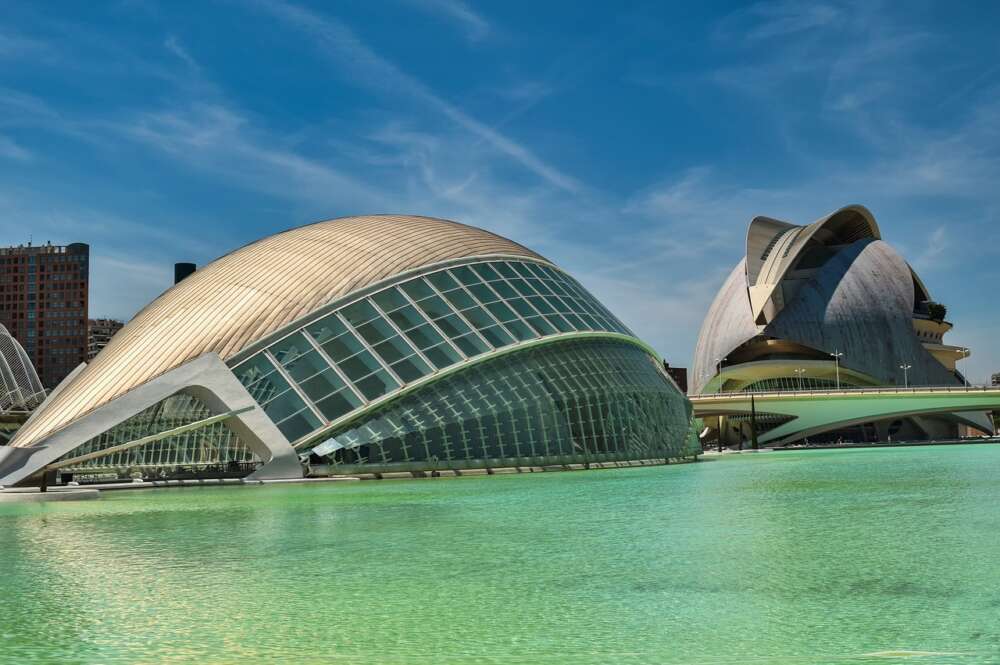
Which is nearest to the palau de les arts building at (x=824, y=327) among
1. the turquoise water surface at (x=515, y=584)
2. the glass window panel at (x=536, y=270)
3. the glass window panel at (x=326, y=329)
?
the glass window panel at (x=536, y=270)

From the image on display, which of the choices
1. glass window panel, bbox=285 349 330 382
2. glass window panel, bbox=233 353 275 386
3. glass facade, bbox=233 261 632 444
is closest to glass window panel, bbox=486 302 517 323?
glass facade, bbox=233 261 632 444

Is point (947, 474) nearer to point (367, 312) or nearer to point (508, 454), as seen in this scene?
point (508, 454)

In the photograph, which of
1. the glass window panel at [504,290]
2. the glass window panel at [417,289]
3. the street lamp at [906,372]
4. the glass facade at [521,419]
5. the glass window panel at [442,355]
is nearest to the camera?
the glass facade at [521,419]

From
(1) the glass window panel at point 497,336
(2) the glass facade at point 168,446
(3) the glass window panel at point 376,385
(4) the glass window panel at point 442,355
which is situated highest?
(1) the glass window panel at point 497,336

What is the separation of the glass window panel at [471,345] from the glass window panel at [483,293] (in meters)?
2.50

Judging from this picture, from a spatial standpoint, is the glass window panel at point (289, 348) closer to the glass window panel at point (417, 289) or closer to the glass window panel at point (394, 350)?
the glass window panel at point (394, 350)

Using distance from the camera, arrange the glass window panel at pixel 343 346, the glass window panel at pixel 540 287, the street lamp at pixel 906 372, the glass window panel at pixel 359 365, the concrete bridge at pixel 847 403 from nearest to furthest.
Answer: the glass window panel at pixel 359 365, the glass window panel at pixel 343 346, the glass window panel at pixel 540 287, the concrete bridge at pixel 847 403, the street lamp at pixel 906 372

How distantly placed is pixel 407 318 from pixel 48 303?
488 feet

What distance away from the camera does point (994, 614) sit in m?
7.27

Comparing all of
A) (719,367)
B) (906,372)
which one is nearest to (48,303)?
(719,367)

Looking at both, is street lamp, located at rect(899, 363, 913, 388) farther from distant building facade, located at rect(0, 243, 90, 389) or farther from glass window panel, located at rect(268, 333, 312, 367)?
distant building facade, located at rect(0, 243, 90, 389)

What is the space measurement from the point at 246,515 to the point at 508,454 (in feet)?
47.2

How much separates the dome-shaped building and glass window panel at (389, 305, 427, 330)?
66 mm

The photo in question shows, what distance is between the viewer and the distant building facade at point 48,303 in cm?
16112
